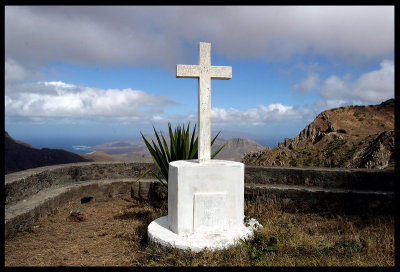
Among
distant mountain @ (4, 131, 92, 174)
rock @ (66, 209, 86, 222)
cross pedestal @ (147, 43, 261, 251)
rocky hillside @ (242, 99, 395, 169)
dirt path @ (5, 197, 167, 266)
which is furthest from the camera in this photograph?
distant mountain @ (4, 131, 92, 174)

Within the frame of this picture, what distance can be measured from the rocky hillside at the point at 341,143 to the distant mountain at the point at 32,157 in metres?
20.8

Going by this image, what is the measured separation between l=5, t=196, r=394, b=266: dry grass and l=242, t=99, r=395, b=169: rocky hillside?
3.36m

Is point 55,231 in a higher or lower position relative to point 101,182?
lower

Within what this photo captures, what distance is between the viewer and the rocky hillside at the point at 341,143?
741cm

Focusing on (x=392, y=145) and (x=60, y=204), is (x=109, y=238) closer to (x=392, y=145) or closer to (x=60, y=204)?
(x=60, y=204)

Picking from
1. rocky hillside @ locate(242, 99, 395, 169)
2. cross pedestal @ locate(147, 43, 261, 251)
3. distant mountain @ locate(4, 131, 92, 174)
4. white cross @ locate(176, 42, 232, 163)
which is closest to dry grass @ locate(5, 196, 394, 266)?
cross pedestal @ locate(147, 43, 261, 251)

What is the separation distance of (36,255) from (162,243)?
140 cm

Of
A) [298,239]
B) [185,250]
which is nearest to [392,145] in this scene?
[298,239]

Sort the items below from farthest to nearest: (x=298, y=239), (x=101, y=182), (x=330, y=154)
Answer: (x=330, y=154)
(x=101, y=182)
(x=298, y=239)

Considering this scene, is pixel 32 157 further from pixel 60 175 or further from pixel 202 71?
pixel 202 71

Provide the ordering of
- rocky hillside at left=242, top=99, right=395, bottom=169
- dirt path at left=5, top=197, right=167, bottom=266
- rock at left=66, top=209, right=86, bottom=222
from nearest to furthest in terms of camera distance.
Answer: dirt path at left=5, top=197, right=167, bottom=266, rock at left=66, top=209, right=86, bottom=222, rocky hillside at left=242, top=99, right=395, bottom=169

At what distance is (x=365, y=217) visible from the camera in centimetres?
450

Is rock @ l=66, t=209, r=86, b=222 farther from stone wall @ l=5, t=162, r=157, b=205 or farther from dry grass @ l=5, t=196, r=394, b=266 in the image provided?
stone wall @ l=5, t=162, r=157, b=205

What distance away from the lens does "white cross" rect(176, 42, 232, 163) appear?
3.88 metres
